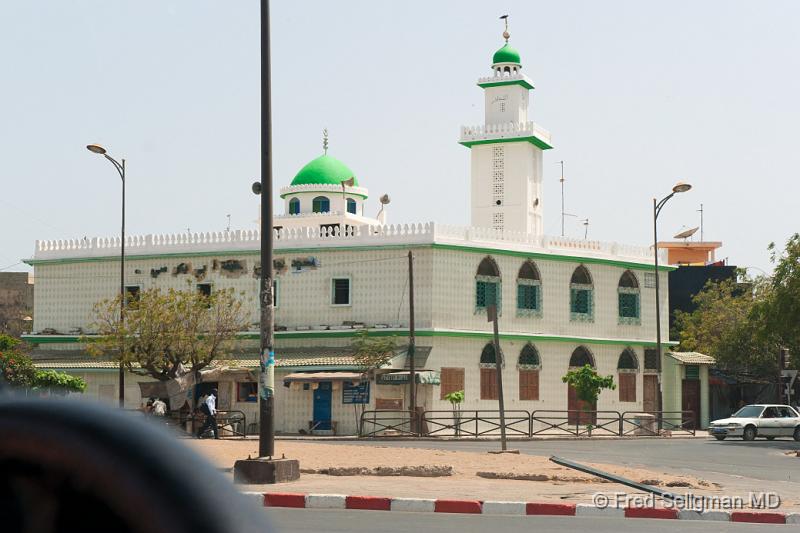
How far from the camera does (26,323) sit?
4947 centimetres

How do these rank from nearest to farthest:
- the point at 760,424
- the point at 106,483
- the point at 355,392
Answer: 1. the point at 106,483
2. the point at 760,424
3. the point at 355,392

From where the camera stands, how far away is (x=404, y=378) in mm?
36719

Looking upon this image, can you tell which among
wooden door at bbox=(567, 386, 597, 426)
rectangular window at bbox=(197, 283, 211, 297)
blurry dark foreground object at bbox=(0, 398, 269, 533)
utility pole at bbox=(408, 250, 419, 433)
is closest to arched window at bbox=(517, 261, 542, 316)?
wooden door at bbox=(567, 386, 597, 426)

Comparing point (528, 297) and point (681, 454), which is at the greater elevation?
point (528, 297)

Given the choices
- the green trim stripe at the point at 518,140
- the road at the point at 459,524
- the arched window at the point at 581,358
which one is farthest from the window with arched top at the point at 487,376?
the road at the point at 459,524

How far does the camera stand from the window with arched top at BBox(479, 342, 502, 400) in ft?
128

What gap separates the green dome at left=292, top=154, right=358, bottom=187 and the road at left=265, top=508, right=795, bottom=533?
116 feet

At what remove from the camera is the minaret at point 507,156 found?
4666cm

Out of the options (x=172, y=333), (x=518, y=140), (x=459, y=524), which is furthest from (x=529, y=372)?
(x=459, y=524)

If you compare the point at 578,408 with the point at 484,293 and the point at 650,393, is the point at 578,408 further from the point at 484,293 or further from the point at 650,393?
the point at 484,293

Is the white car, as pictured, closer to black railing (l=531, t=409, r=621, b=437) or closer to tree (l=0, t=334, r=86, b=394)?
black railing (l=531, t=409, r=621, b=437)

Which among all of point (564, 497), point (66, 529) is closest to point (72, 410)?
point (66, 529)

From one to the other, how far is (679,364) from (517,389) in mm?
7885

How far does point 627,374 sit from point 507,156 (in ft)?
33.5
